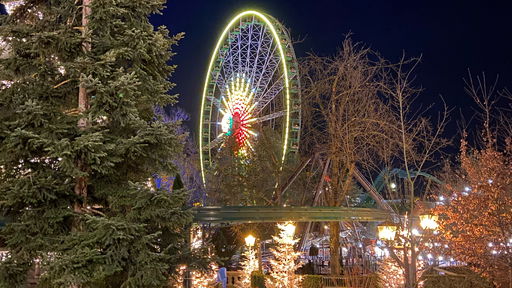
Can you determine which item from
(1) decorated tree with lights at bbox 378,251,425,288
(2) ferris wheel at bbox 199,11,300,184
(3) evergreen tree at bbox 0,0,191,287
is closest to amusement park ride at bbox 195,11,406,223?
(2) ferris wheel at bbox 199,11,300,184

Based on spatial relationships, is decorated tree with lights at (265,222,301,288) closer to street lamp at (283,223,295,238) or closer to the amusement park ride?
street lamp at (283,223,295,238)

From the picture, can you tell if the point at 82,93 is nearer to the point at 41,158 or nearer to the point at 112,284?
the point at 41,158

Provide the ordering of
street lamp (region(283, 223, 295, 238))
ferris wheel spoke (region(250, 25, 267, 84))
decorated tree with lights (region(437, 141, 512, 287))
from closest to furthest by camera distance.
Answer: decorated tree with lights (region(437, 141, 512, 287)) < street lamp (region(283, 223, 295, 238)) < ferris wheel spoke (region(250, 25, 267, 84))

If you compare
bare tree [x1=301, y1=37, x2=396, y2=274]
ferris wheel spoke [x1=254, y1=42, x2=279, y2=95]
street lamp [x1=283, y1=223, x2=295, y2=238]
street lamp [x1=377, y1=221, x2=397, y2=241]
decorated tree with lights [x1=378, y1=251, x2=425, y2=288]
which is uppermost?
ferris wheel spoke [x1=254, y1=42, x2=279, y2=95]

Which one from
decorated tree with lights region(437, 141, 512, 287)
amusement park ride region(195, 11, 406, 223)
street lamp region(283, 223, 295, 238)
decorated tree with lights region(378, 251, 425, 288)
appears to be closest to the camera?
decorated tree with lights region(437, 141, 512, 287)

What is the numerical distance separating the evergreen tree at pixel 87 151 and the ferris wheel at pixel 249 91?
43.5 feet

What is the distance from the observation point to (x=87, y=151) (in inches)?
252

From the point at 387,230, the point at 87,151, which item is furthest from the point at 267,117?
the point at 87,151

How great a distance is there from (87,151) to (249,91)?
58.1ft

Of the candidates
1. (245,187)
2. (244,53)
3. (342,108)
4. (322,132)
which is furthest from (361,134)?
(244,53)

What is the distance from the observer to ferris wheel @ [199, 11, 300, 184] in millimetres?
21125

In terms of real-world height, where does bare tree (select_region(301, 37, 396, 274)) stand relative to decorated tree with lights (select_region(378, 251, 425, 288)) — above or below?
above

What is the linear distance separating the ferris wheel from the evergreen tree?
1325 cm

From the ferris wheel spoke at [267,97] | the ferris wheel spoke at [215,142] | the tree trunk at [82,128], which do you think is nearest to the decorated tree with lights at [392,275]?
the tree trunk at [82,128]
